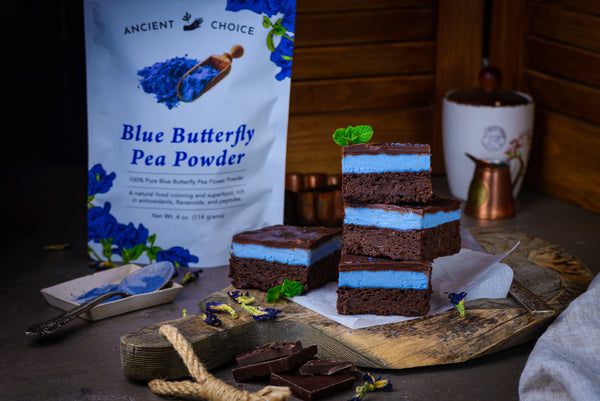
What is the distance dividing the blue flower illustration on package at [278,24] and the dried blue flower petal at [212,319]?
2.47 ft

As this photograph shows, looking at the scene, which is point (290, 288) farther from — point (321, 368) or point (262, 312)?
point (321, 368)

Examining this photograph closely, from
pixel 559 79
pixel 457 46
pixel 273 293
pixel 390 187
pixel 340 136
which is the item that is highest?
pixel 457 46

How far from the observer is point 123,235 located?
2121 millimetres

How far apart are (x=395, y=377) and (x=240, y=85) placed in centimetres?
91

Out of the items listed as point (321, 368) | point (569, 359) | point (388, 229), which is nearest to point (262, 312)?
point (321, 368)

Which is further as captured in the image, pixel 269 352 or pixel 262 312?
pixel 262 312

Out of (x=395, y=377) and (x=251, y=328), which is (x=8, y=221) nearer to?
(x=251, y=328)

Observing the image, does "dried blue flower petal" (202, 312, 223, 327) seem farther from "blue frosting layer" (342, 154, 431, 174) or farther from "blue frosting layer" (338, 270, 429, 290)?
"blue frosting layer" (342, 154, 431, 174)

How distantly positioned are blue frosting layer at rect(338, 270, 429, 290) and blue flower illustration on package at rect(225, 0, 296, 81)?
70 cm

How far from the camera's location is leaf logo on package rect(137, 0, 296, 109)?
1987mm

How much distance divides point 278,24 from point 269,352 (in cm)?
94

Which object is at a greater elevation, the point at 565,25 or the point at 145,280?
the point at 565,25

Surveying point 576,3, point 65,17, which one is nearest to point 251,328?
point 576,3

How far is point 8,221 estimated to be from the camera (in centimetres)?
253
